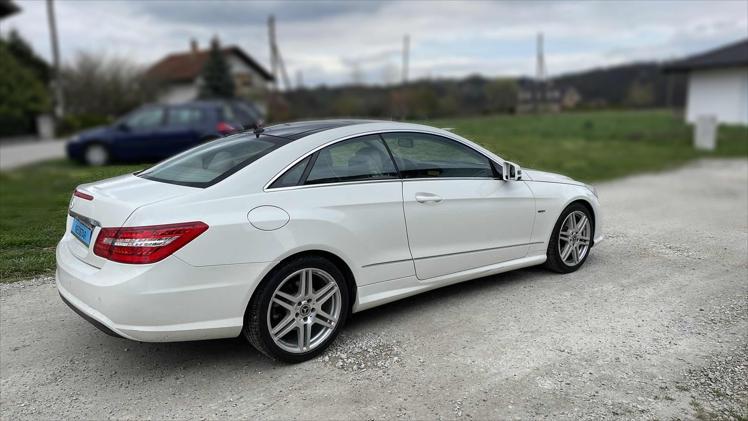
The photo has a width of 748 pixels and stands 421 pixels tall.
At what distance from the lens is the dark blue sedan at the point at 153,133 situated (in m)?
13.4

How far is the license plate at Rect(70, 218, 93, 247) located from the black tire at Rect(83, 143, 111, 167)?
11060 mm

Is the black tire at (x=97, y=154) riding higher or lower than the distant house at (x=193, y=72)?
lower

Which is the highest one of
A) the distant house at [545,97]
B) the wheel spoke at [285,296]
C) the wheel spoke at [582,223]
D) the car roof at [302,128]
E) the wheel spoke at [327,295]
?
the distant house at [545,97]

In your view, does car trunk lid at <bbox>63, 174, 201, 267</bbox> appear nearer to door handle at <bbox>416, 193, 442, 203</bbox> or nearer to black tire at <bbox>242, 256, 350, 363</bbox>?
black tire at <bbox>242, 256, 350, 363</bbox>

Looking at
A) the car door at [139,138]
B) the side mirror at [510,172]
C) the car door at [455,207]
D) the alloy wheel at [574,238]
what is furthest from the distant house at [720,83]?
the car door at [455,207]

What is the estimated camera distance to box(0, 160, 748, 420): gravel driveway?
312 centimetres

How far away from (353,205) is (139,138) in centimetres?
1139

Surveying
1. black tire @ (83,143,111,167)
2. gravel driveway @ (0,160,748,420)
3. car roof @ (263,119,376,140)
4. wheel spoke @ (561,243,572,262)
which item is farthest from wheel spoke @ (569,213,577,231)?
black tire @ (83,143,111,167)

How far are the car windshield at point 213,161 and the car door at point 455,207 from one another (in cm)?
94

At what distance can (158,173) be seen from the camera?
410 centimetres

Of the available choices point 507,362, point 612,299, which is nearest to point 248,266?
point 507,362

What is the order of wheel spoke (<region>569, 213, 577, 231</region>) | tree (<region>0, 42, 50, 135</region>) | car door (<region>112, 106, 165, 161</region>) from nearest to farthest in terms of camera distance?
1. wheel spoke (<region>569, 213, 577, 231</region>)
2. car door (<region>112, 106, 165, 161</region>)
3. tree (<region>0, 42, 50, 135</region>)

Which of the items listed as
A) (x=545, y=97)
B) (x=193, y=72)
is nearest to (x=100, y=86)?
(x=193, y=72)

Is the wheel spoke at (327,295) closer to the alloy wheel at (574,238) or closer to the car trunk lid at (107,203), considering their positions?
the car trunk lid at (107,203)
